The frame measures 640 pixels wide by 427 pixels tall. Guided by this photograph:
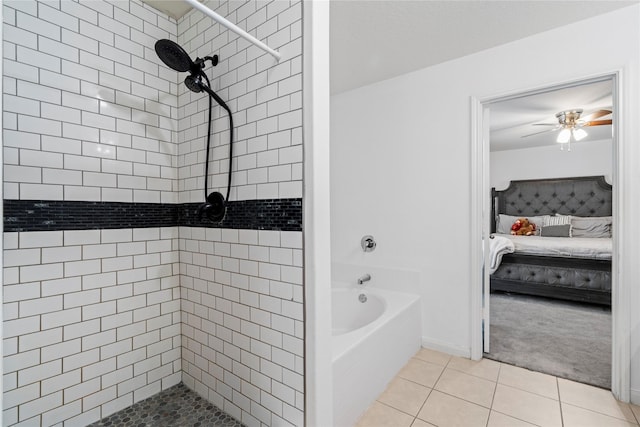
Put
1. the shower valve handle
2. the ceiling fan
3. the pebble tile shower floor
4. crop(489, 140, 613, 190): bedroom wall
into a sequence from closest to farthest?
the pebble tile shower floor, the shower valve handle, the ceiling fan, crop(489, 140, 613, 190): bedroom wall

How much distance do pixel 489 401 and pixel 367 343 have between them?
84 centimetres

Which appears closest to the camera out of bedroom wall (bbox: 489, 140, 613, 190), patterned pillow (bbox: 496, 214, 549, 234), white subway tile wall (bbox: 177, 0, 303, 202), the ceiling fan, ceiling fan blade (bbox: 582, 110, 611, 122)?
white subway tile wall (bbox: 177, 0, 303, 202)

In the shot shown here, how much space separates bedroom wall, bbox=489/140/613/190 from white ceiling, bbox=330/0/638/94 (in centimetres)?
414

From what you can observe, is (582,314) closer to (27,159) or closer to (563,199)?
(563,199)

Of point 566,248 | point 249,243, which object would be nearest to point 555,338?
point 566,248

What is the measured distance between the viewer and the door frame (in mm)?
1815

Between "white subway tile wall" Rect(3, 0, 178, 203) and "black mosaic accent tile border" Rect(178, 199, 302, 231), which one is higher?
"white subway tile wall" Rect(3, 0, 178, 203)

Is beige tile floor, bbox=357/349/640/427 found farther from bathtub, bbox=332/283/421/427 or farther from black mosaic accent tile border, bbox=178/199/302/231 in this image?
black mosaic accent tile border, bbox=178/199/302/231

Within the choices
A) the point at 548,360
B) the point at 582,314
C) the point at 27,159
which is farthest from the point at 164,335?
the point at 582,314

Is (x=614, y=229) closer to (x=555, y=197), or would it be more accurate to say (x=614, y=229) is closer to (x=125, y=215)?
(x=125, y=215)

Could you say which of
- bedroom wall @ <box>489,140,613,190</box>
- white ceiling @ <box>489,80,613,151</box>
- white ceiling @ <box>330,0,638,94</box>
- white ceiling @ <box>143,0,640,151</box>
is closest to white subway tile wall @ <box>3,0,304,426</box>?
white ceiling @ <box>143,0,640,151</box>

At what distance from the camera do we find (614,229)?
1.89 meters

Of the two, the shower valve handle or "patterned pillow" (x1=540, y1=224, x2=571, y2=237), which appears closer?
the shower valve handle

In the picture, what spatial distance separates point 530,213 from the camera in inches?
217
